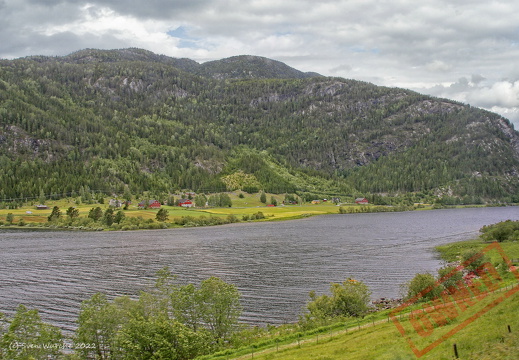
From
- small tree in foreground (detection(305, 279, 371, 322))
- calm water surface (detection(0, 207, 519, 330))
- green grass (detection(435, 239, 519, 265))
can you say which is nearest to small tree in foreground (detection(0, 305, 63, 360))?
calm water surface (detection(0, 207, 519, 330))

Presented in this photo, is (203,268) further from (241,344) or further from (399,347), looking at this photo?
(399,347)

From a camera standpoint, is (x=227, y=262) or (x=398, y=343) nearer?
(x=398, y=343)

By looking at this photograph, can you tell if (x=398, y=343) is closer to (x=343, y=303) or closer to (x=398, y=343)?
(x=398, y=343)

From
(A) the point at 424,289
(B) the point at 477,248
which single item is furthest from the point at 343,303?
(B) the point at 477,248

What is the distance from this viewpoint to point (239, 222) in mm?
185750

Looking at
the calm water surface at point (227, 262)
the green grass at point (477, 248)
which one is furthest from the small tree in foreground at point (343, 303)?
the green grass at point (477, 248)

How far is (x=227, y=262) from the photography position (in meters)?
91.7

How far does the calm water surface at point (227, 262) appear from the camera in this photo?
6481 centimetres

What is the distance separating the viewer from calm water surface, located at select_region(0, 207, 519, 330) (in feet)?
213

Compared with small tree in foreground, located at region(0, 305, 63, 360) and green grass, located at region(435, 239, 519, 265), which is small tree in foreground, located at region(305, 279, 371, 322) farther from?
green grass, located at region(435, 239, 519, 265)

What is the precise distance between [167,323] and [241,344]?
7.74 meters

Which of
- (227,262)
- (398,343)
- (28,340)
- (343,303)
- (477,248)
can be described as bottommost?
(227,262)

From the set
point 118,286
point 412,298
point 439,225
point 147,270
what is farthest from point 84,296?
point 439,225

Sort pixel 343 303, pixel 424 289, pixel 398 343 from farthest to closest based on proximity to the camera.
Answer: pixel 424 289
pixel 343 303
pixel 398 343
